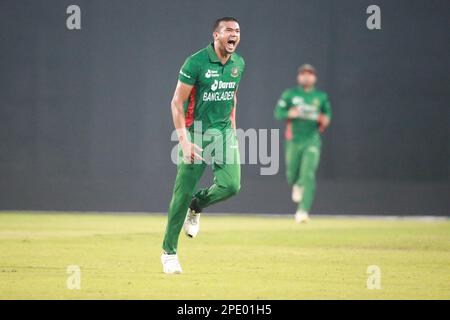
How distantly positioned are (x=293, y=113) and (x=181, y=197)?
760 centimetres

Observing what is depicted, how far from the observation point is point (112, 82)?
16266 millimetres

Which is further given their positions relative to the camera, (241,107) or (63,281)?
(241,107)

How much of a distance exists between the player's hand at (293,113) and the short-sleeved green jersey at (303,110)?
5cm

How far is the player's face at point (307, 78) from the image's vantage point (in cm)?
1567

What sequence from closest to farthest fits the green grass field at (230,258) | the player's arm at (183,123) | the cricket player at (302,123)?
the green grass field at (230,258), the player's arm at (183,123), the cricket player at (302,123)

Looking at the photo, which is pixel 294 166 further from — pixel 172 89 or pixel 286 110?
pixel 172 89

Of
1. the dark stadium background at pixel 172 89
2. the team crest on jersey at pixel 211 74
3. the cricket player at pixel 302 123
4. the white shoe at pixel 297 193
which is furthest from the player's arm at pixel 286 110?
the team crest on jersey at pixel 211 74

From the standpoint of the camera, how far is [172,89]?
1628 centimetres

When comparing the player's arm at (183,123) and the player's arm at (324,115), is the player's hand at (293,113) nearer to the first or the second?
the player's arm at (324,115)

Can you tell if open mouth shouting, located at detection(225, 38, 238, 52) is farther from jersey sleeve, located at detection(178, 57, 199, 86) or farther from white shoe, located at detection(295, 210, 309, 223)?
white shoe, located at detection(295, 210, 309, 223)

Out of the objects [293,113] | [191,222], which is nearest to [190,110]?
[191,222]
